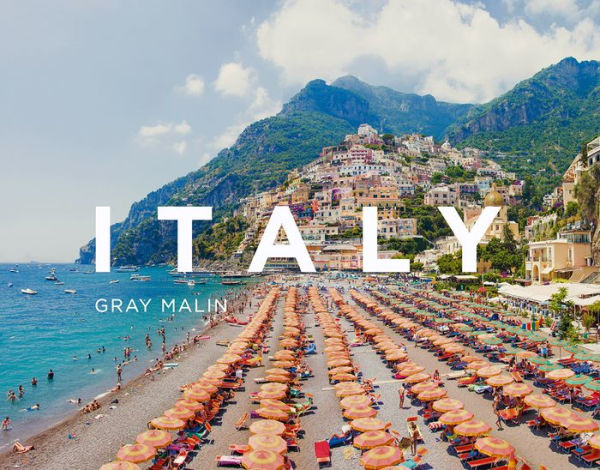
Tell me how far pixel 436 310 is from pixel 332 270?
58.9 meters

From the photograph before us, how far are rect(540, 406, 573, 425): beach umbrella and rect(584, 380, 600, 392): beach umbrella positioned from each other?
106 inches

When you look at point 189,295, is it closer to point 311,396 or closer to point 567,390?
point 311,396

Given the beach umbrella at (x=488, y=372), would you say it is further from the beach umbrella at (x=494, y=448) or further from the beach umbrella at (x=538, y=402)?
the beach umbrella at (x=494, y=448)

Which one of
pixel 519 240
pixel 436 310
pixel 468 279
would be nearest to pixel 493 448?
pixel 436 310

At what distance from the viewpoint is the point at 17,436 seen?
19.2 m

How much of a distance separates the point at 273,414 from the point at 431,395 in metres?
5.77

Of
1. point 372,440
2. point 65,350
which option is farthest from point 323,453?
point 65,350

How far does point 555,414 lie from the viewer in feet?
45.3

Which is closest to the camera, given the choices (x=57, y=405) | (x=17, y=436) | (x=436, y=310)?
(x=17, y=436)

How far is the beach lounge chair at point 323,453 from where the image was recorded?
13633 millimetres

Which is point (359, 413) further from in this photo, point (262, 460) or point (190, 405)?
point (190, 405)

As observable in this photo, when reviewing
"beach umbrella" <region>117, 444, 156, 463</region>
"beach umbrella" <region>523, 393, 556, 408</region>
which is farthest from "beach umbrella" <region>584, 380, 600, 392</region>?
"beach umbrella" <region>117, 444, 156, 463</region>

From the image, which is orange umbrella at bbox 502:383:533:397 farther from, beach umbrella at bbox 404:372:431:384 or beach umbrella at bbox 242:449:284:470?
beach umbrella at bbox 242:449:284:470

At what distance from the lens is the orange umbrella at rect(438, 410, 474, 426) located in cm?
1421
